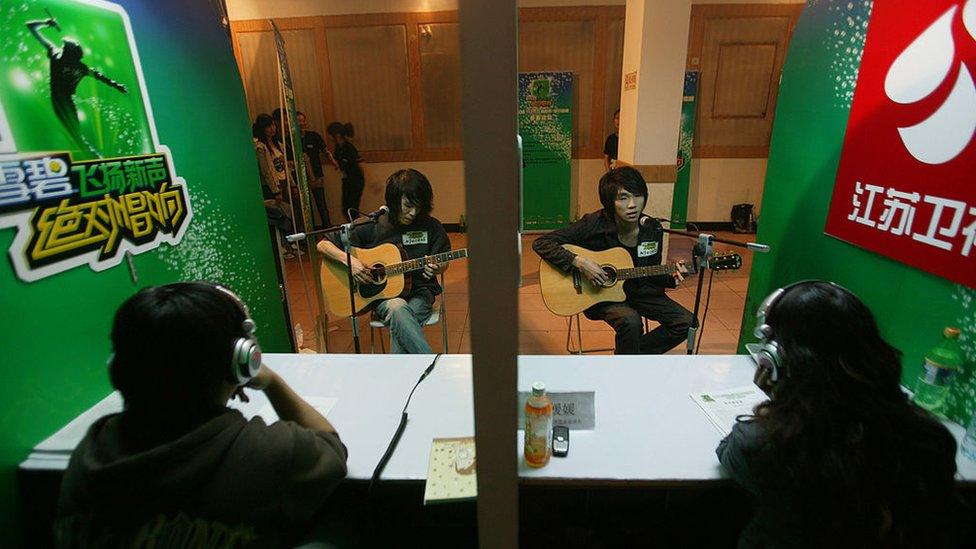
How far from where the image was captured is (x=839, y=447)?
86cm

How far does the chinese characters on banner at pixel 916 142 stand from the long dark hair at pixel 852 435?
579mm

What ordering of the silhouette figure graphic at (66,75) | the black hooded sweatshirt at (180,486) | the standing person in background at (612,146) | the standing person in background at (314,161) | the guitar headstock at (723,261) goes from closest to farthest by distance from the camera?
the black hooded sweatshirt at (180,486)
the silhouette figure graphic at (66,75)
the guitar headstock at (723,261)
the standing person in background at (612,146)
the standing person in background at (314,161)

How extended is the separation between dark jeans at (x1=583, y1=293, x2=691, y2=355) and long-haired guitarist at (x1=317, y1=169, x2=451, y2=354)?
90 centimetres

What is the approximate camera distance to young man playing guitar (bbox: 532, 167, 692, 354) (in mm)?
2344

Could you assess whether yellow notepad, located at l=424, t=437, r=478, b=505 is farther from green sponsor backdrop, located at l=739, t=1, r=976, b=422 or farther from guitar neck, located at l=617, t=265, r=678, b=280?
guitar neck, located at l=617, t=265, r=678, b=280

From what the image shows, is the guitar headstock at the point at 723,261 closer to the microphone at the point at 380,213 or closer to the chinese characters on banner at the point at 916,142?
the chinese characters on banner at the point at 916,142

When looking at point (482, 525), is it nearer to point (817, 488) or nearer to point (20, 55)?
point (817, 488)

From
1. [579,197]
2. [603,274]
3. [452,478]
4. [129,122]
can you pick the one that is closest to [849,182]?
[603,274]

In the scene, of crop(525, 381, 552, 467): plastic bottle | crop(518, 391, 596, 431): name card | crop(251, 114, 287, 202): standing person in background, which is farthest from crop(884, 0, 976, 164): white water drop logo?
crop(251, 114, 287, 202): standing person in background

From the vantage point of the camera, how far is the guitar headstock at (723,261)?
198cm

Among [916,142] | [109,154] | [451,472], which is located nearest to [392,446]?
[451,472]

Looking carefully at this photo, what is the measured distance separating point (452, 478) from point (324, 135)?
5662 millimetres

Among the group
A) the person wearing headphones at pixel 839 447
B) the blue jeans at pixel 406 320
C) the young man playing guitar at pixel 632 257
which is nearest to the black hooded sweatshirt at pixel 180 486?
the person wearing headphones at pixel 839 447

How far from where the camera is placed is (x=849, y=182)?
1604 millimetres
